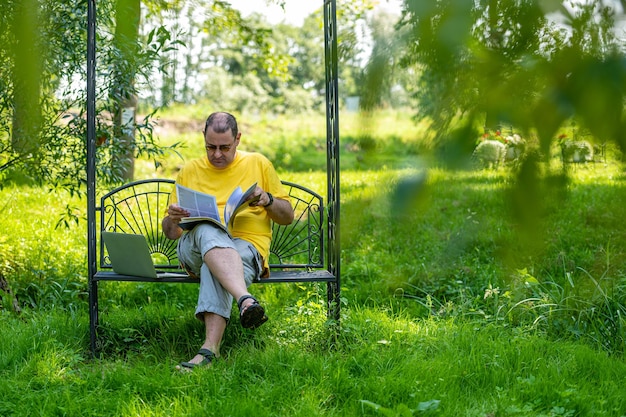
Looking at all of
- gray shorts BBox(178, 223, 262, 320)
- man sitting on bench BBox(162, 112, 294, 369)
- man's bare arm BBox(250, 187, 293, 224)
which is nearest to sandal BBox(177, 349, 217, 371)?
man sitting on bench BBox(162, 112, 294, 369)

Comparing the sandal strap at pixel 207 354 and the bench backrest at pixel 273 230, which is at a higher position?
the bench backrest at pixel 273 230

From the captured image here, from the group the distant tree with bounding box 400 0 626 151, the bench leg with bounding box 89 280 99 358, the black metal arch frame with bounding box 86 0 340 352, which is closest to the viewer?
the distant tree with bounding box 400 0 626 151

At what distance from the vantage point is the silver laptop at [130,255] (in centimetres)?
306

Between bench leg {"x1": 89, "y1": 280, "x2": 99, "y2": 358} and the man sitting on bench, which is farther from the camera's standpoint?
bench leg {"x1": 89, "y1": 280, "x2": 99, "y2": 358}

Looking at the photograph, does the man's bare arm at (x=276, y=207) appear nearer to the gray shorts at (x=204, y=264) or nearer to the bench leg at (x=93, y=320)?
the gray shorts at (x=204, y=264)

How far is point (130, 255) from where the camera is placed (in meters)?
3.16

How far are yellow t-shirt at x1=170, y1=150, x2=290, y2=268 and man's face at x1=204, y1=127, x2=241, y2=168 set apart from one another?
0.20 ft

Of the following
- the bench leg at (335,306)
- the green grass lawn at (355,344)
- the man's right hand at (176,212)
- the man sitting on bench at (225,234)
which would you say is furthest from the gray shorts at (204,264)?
the bench leg at (335,306)

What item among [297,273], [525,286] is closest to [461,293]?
[525,286]

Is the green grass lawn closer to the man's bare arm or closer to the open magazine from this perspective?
the man's bare arm

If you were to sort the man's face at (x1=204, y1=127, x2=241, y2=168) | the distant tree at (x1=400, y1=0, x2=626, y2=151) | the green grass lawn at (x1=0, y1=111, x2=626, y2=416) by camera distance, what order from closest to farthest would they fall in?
1. the distant tree at (x1=400, y1=0, x2=626, y2=151)
2. the green grass lawn at (x1=0, y1=111, x2=626, y2=416)
3. the man's face at (x1=204, y1=127, x2=241, y2=168)

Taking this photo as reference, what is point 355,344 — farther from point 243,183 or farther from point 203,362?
point 243,183

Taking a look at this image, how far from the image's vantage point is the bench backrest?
3.58 m

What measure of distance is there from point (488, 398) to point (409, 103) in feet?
6.59
